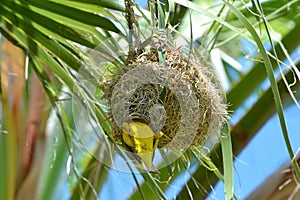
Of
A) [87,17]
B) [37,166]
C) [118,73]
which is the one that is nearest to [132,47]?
[118,73]

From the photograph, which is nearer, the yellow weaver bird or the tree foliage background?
the yellow weaver bird

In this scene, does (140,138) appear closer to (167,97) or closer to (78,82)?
(167,97)

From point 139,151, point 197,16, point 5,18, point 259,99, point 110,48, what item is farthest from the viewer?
point 197,16

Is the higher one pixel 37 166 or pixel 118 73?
pixel 118 73

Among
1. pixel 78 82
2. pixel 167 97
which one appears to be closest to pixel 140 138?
pixel 167 97

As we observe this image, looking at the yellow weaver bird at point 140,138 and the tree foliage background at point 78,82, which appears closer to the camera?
the yellow weaver bird at point 140,138

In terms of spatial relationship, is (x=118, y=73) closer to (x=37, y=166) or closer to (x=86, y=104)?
(x=86, y=104)

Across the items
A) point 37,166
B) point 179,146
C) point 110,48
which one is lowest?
point 37,166

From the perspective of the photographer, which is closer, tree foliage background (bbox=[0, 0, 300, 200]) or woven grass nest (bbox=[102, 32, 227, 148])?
woven grass nest (bbox=[102, 32, 227, 148])

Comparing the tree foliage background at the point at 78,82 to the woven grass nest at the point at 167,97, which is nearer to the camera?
the woven grass nest at the point at 167,97
